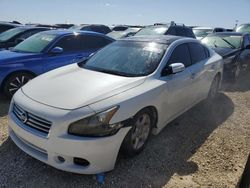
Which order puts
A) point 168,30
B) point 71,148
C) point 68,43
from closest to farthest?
1. point 71,148
2. point 68,43
3. point 168,30

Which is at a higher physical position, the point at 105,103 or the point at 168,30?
the point at 168,30

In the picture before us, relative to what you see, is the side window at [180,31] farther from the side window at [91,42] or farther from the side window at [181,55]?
the side window at [181,55]

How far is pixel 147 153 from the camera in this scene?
3717 mm

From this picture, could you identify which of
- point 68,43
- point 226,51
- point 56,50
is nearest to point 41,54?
point 56,50

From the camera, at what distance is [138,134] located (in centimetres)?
348

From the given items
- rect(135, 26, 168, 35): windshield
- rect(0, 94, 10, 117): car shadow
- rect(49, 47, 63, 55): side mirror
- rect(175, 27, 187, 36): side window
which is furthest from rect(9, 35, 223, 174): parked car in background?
rect(175, 27, 187, 36): side window

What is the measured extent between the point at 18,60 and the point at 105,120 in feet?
11.8

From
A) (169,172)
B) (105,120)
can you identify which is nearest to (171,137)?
(169,172)

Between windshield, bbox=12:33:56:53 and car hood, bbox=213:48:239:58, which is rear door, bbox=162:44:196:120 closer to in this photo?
windshield, bbox=12:33:56:53

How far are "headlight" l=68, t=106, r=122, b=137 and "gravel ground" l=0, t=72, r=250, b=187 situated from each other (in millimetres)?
641

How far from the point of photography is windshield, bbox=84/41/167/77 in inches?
151

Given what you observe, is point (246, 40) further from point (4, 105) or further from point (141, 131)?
point (4, 105)

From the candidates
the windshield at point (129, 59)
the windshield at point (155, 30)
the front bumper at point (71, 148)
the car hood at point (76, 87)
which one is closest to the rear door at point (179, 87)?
the windshield at point (129, 59)

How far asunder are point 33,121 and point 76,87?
2.28ft
